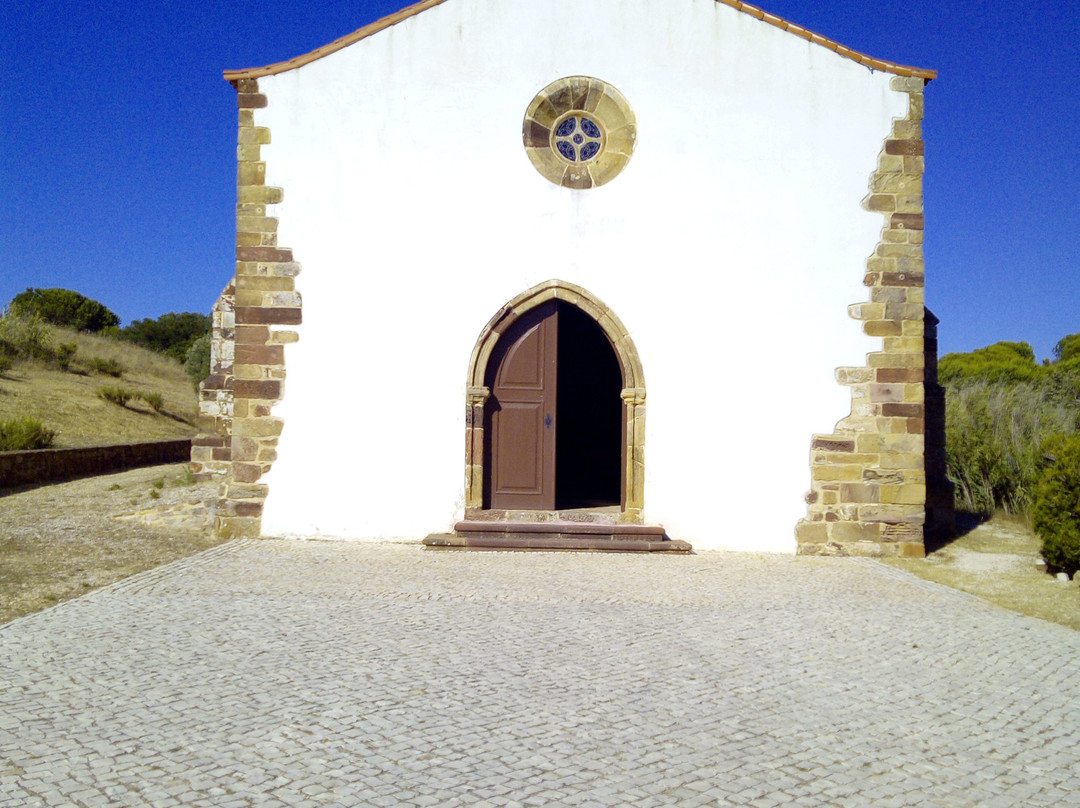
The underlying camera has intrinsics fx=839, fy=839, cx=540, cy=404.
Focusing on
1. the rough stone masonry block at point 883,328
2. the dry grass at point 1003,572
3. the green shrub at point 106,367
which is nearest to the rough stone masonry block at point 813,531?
the dry grass at point 1003,572

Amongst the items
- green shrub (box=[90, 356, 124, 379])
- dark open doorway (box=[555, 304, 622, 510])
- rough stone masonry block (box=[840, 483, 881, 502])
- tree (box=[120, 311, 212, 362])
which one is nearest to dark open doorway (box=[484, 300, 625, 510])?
rough stone masonry block (box=[840, 483, 881, 502])

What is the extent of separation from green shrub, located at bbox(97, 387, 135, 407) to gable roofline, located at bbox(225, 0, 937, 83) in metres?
13.4

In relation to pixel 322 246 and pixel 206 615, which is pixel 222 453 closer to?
pixel 322 246

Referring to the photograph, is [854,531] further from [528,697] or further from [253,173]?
[253,173]

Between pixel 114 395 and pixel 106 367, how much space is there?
3.73 metres

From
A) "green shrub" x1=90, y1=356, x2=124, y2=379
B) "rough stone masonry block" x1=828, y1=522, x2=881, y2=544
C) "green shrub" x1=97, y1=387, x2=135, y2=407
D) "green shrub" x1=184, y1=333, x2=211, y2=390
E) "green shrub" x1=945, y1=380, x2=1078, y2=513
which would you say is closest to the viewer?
"rough stone masonry block" x1=828, y1=522, x2=881, y2=544

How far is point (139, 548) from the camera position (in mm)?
7863

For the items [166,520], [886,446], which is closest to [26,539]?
[166,520]

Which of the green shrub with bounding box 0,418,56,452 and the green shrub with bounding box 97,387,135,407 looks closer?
the green shrub with bounding box 0,418,56,452

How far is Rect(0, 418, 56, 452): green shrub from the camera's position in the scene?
13250 millimetres

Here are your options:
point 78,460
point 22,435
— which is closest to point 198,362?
point 22,435

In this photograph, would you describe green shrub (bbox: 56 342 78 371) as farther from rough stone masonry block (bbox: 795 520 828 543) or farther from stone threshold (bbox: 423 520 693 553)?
rough stone masonry block (bbox: 795 520 828 543)

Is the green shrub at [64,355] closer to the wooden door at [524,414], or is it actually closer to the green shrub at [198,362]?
the green shrub at [198,362]

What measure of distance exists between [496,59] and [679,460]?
4.58 meters
